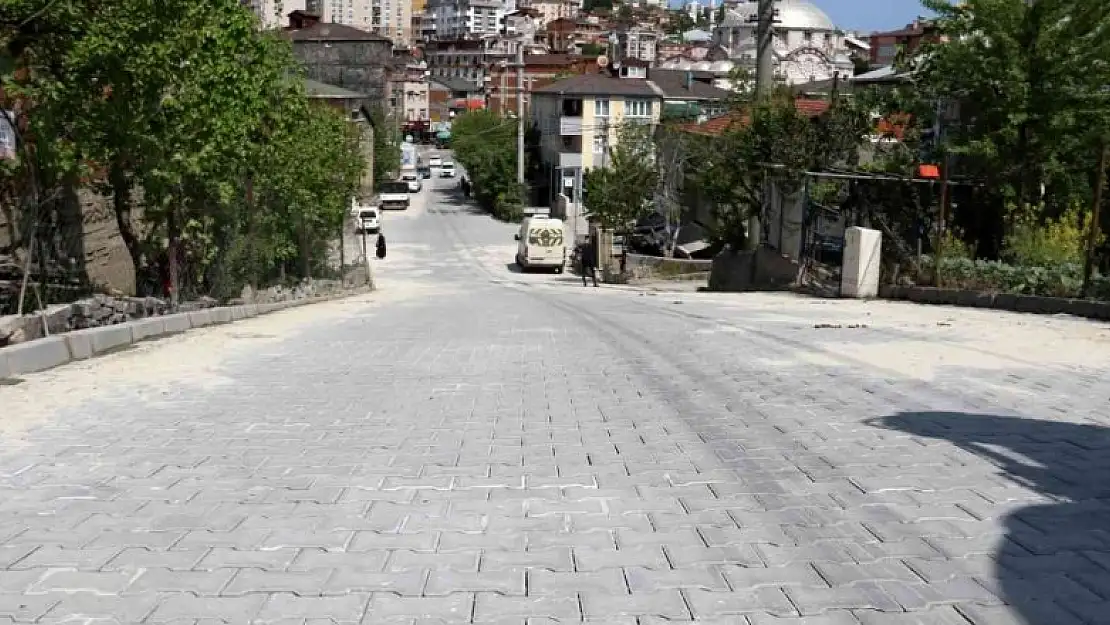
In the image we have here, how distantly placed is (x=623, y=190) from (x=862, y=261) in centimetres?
2797

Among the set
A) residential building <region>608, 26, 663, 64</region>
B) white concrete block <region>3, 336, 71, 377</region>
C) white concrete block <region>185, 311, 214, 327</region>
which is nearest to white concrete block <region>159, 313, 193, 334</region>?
white concrete block <region>185, 311, 214, 327</region>

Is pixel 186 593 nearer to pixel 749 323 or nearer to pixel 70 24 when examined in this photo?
pixel 749 323

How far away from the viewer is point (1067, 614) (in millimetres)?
4414

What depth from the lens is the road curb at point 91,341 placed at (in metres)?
10.2

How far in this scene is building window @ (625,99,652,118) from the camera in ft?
267

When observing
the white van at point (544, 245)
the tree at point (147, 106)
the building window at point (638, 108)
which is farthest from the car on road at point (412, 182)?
the tree at point (147, 106)

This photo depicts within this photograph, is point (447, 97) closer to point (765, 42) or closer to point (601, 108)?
point (601, 108)

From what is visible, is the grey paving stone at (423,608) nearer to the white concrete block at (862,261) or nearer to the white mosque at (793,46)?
the white concrete block at (862,261)

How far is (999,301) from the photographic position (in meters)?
17.8

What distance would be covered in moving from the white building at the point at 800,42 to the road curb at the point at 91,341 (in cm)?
10541

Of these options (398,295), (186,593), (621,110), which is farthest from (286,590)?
(621,110)

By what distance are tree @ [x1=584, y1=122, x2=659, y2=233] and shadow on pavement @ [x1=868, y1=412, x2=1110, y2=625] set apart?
1621 inches

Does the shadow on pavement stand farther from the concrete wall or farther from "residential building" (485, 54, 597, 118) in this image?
"residential building" (485, 54, 597, 118)

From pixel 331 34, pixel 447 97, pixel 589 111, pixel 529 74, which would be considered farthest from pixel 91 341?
pixel 447 97
